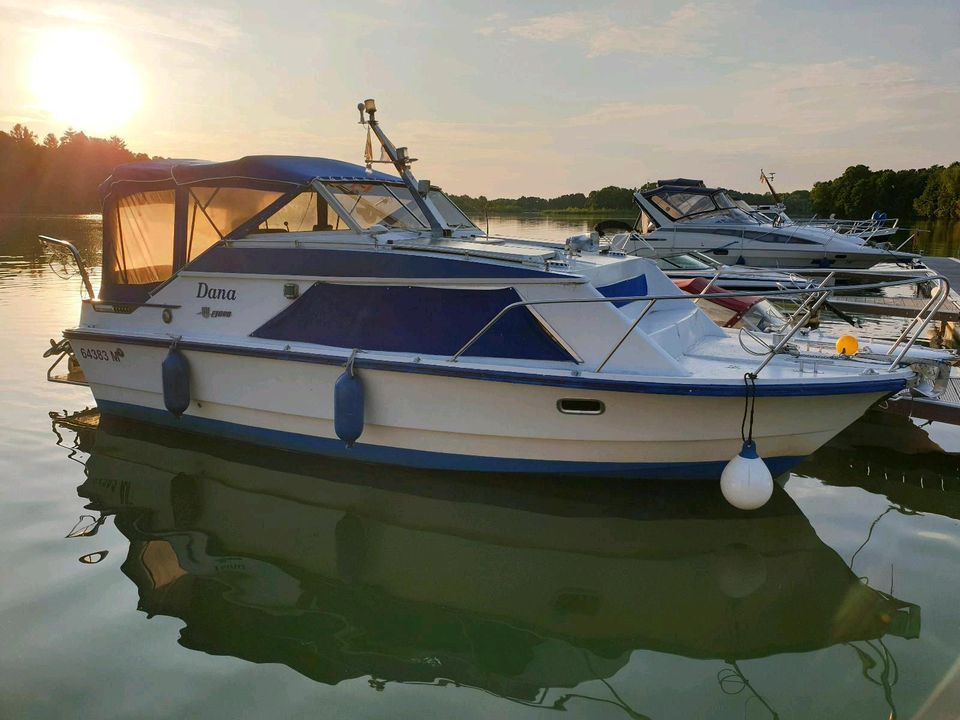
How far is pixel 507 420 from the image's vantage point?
17.3 ft

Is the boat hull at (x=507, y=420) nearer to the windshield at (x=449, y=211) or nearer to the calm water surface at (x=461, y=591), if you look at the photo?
the calm water surface at (x=461, y=591)

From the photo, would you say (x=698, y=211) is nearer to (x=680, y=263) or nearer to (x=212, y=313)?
(x=680, y=263)

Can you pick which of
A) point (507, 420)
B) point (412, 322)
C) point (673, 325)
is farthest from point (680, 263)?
point (507, 420)

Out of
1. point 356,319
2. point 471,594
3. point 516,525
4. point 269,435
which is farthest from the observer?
point 269,435

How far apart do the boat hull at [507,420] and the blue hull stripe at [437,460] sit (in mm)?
10

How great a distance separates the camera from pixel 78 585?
436 centimetres

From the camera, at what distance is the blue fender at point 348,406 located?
5430mm

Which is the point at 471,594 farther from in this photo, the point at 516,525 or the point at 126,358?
the point at 126,358

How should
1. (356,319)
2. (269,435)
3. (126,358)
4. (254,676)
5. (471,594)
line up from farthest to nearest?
1. (126,358)
2. (269,435)
3. (356,319)
4. (471,594)
5. (254,676)

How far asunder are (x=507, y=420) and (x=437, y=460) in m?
0.77

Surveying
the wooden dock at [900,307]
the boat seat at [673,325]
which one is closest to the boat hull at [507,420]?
the boat seat at [673,325]

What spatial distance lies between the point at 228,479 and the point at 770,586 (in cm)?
442

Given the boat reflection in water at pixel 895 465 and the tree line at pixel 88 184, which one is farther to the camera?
the tree line at pixel 88 184

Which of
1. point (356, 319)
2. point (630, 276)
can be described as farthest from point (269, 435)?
point (630, 276)
